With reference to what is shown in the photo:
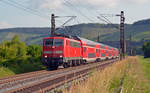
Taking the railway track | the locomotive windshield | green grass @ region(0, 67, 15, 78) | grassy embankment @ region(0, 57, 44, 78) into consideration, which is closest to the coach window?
the locomotive windshield

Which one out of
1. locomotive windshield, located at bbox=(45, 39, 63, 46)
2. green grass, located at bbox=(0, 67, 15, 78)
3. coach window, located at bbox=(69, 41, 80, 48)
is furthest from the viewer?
coach window, located at bbox=(69, 41, 80, 48)

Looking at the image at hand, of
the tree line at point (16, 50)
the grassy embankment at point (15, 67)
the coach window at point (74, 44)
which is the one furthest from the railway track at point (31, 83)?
the coach window at point (74, 44)

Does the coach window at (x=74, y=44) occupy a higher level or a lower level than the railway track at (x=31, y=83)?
higher

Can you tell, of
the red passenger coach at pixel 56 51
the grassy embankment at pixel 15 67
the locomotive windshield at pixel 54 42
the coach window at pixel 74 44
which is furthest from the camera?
the coach window at pixel 74 44

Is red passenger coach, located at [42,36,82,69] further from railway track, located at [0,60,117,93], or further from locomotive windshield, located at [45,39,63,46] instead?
railway track, located at [0,60,117,93]

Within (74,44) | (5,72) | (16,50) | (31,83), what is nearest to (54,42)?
(74,44)

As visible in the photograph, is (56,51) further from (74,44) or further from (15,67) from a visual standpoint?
(15,67)

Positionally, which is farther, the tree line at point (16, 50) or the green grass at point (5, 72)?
the tree line at point (16, 50)

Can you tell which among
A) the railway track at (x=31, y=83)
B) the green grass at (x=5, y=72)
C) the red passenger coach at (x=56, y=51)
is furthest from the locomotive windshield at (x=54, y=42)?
the railway track at (x=31, y=83)

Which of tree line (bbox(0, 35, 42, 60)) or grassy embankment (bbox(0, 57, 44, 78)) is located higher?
tree line (bbox(0, 35, 42, 60))

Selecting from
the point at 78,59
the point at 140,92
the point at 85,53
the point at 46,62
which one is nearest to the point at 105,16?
the point at 85,53

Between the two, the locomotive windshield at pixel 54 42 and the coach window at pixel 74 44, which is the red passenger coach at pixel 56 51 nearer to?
A: the locomotive windshield at pixel 54 42

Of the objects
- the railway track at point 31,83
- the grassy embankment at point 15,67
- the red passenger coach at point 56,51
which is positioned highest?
the red passenger coach at point 56,51

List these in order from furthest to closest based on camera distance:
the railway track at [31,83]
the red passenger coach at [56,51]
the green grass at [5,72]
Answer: the red passenger coach at [56,51], the green grass at [5,72], the railway track at [31,83]
